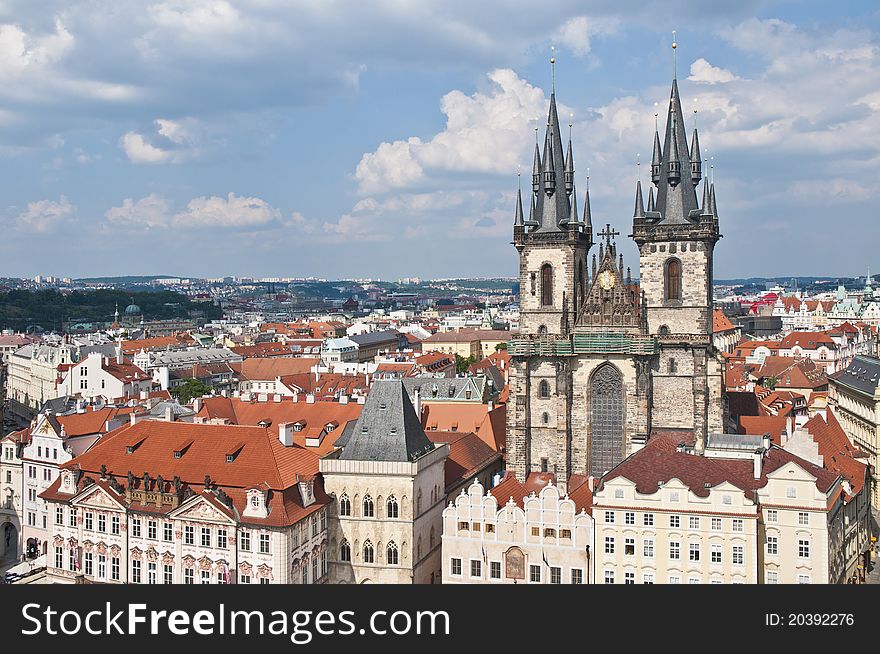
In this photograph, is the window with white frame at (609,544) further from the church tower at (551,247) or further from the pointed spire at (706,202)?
the pointed spire at (706,202)

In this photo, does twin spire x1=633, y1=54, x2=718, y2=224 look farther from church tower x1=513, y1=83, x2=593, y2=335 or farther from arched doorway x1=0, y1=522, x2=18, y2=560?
arched doorway x1=0, y1=522, x2=18, y2=560

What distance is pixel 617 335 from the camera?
87125 millimetres

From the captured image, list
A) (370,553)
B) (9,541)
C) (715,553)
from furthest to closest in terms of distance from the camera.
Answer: (9,541)
(370,553)
(715,553)

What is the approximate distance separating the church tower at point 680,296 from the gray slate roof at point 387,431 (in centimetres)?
2685

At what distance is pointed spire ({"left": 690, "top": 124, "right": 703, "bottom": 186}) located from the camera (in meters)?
89.0

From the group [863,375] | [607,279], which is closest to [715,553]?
[607,279]

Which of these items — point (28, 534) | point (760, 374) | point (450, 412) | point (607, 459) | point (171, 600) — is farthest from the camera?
point (760, 374)

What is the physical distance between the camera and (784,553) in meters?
61.1

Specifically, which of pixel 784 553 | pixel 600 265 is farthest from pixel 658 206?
pixel 784 553

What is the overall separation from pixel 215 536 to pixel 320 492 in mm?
7723

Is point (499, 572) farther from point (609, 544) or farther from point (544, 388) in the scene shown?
point (544, 388)

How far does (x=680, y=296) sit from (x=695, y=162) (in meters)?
12.8

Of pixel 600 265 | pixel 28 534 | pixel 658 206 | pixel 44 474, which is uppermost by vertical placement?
pixel 658 206

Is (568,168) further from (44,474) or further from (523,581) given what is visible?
(44,474)
